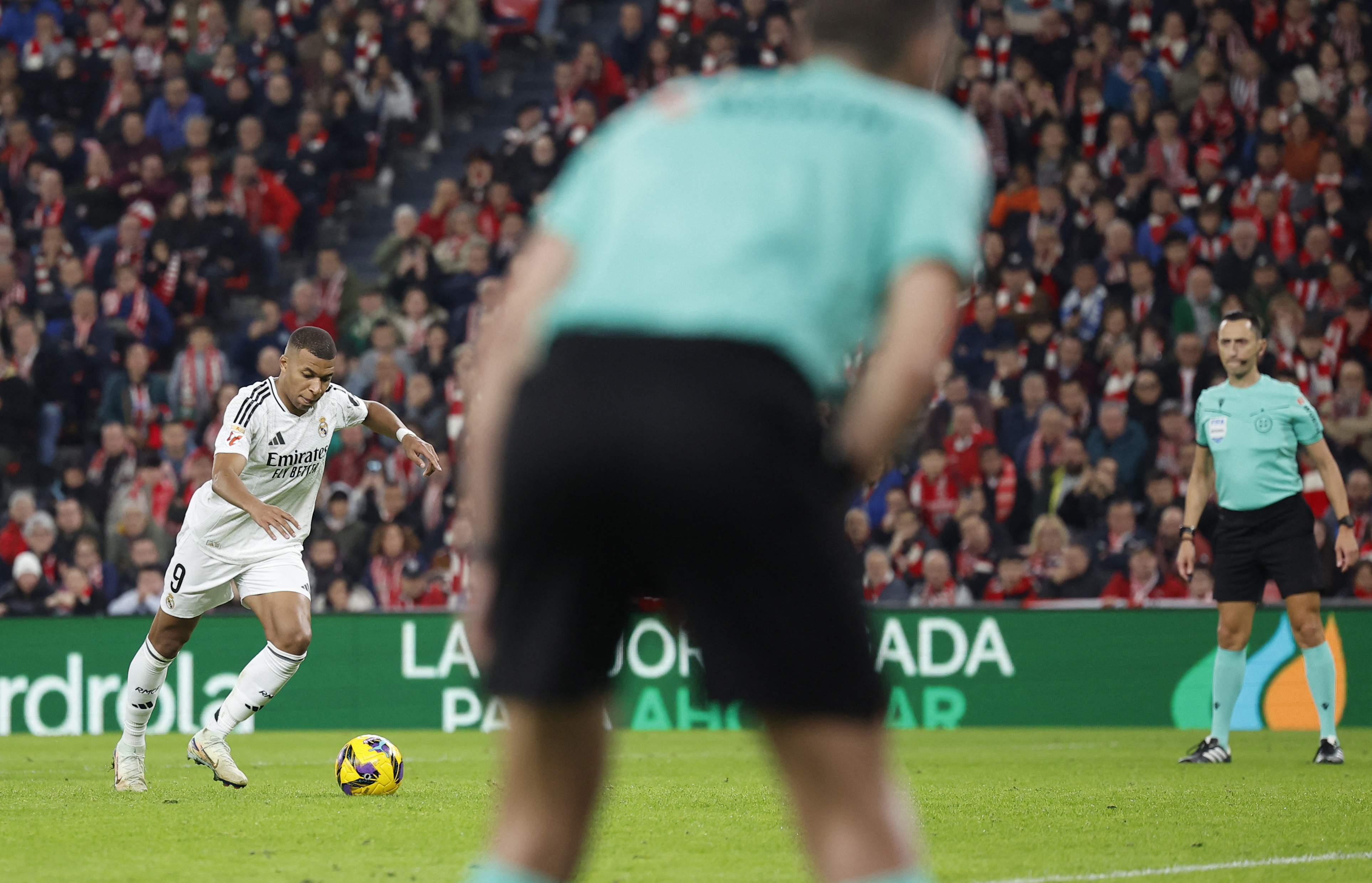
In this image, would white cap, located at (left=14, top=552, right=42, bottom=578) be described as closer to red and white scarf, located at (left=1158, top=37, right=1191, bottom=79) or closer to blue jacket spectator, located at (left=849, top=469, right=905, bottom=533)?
blue jacket spectator, located at (left=849, top=469, right=905, bottom=533)

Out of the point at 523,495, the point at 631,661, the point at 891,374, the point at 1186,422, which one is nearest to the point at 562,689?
the point at 523,495

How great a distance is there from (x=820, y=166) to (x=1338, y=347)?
1478cm

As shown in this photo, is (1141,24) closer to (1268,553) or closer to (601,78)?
(601,78)

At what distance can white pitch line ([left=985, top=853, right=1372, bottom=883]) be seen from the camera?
236 inches

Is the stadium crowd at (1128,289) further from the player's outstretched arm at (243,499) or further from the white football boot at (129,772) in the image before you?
the white football boot at (129,772)

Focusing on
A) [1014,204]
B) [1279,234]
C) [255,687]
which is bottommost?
[255,687]

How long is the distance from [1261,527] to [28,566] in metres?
11.1

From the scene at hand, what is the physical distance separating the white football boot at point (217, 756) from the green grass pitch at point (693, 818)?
9 centimetres

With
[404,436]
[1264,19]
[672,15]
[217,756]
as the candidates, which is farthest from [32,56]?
[217,756]

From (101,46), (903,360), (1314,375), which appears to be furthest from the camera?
(101,46)

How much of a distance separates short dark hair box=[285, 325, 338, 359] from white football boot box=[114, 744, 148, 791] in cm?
224

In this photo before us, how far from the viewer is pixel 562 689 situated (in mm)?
2859

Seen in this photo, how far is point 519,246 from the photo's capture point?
19.1 metres

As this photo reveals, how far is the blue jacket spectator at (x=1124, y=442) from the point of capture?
16297 mm
